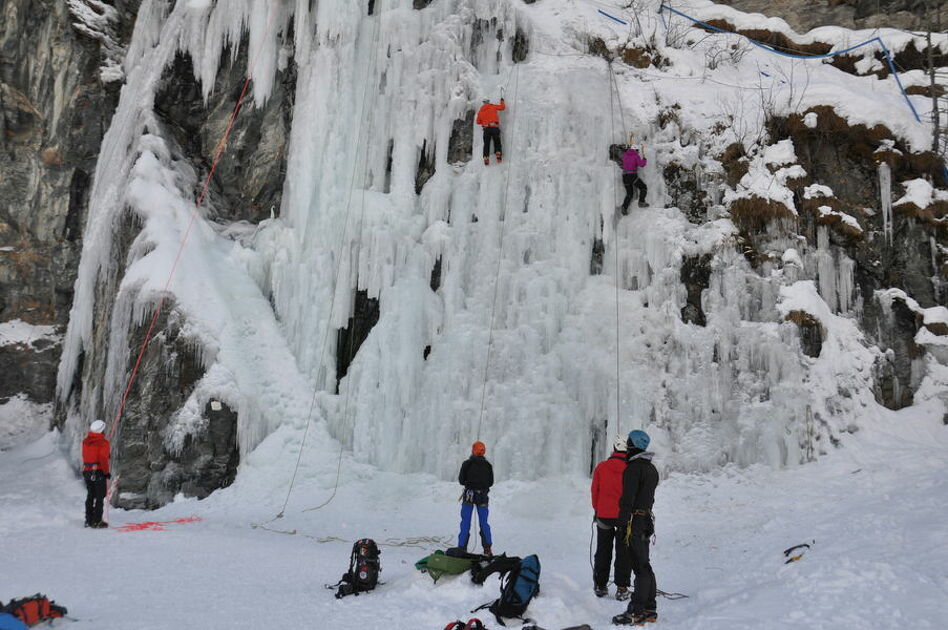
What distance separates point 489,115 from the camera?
36.8 ft

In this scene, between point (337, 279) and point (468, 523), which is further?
point (337, 279)

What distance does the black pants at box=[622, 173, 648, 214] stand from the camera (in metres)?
10.6

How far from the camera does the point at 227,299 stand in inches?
443

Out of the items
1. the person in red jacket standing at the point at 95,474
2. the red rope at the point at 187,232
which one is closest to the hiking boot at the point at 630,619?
the person in red jacket standing at the point at 95,474

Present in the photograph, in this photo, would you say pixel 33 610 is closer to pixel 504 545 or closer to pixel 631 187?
pixel 504 545

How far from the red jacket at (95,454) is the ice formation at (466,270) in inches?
89.3

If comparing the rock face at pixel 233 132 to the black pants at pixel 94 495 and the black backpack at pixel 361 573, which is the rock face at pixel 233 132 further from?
the black backpack at pixel 361 573

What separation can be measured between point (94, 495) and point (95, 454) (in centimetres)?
47

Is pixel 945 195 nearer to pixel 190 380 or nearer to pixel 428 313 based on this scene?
pixel 428 313

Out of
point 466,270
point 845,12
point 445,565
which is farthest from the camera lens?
point 845,12

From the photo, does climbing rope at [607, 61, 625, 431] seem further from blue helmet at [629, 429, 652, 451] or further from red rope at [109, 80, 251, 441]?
red rope at [109, 80, 251, 441]

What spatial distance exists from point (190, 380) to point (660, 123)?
907 cm

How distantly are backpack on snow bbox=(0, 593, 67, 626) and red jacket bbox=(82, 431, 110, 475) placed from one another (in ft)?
14.1

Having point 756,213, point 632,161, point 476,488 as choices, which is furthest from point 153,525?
point 756,213
